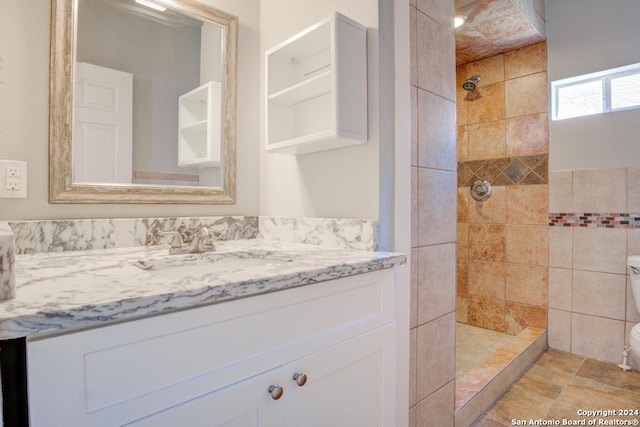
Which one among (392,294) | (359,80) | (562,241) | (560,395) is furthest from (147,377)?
(562,241)

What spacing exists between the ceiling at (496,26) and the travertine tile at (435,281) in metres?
1.41

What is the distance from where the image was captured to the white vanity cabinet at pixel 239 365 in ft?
1.77

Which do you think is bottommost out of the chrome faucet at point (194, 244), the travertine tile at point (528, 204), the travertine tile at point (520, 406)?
the travertine tile at point (520, 406)

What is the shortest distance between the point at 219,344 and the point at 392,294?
0.59 metres

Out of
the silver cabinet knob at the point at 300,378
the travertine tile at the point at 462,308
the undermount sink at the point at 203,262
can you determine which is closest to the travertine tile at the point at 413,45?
the undermount sink at the point at 203,262

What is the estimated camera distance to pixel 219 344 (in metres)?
0.70

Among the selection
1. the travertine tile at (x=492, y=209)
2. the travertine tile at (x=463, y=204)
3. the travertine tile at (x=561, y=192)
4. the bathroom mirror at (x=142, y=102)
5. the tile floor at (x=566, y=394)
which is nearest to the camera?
the bathroom mirror at (x=142, y=102)

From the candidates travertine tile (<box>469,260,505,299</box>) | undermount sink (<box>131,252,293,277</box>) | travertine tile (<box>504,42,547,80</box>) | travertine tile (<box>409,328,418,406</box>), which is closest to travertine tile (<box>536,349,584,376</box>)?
travertine tile (<box>469,260,505,299</box>)

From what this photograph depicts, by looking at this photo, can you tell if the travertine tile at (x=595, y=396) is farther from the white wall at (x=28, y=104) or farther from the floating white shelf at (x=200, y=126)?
the white wall at (x=28, y=104)

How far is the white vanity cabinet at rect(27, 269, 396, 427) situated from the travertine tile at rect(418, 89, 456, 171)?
577 millimetres

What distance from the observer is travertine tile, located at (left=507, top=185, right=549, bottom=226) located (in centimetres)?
242

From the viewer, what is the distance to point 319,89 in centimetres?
128

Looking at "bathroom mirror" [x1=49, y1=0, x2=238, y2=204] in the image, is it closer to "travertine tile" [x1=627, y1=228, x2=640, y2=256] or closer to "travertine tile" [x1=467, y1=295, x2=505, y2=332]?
"travertine tile" [x1=467, y1=295, x2=505, y2=332]

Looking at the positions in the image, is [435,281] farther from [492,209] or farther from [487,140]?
[487,140]
